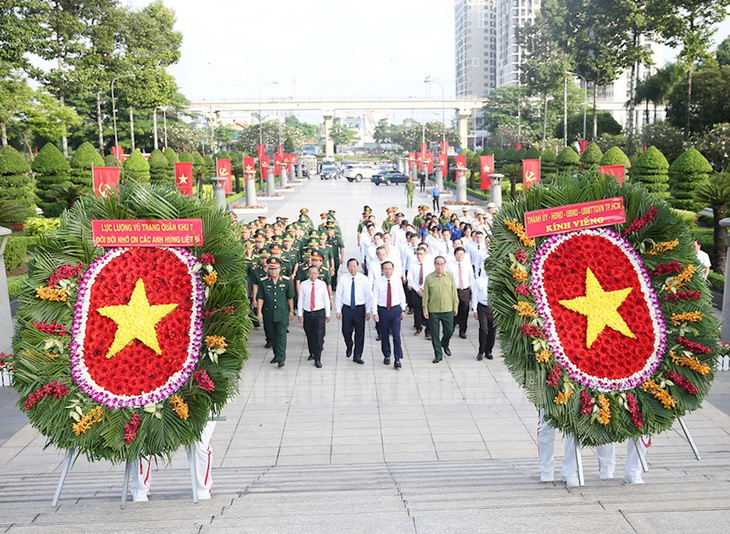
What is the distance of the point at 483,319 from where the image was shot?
34.3 feet

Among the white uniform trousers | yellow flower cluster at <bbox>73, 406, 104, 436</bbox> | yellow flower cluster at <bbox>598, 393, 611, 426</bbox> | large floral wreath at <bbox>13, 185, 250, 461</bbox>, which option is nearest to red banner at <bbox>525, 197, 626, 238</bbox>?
yellow flower cluster at <bbox>598, 393, 611, 426</bbox>

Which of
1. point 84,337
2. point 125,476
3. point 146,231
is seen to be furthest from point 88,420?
point 146,231

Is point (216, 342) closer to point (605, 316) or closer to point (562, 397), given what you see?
point (562, 397)

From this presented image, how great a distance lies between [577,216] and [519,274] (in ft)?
2.36

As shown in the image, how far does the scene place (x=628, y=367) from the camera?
589cm

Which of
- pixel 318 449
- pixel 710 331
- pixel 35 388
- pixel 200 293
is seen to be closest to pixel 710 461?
pixel 710 331

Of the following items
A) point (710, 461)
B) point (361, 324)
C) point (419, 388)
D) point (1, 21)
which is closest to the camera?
point (710, 461)

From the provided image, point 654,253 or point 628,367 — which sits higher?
point 654,253

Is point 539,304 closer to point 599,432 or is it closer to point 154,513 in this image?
point 599,432

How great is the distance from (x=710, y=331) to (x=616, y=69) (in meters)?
39.0

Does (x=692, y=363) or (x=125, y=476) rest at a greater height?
(x=692, y=363)

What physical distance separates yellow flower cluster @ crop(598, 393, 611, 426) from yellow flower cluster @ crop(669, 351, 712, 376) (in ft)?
2.19

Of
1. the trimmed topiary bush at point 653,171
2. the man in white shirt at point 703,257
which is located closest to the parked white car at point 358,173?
the trimmed topiary bush at point 653,171

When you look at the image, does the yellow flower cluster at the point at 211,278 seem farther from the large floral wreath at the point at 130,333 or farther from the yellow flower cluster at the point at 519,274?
the yellow flower cluster at the point at 519,274
